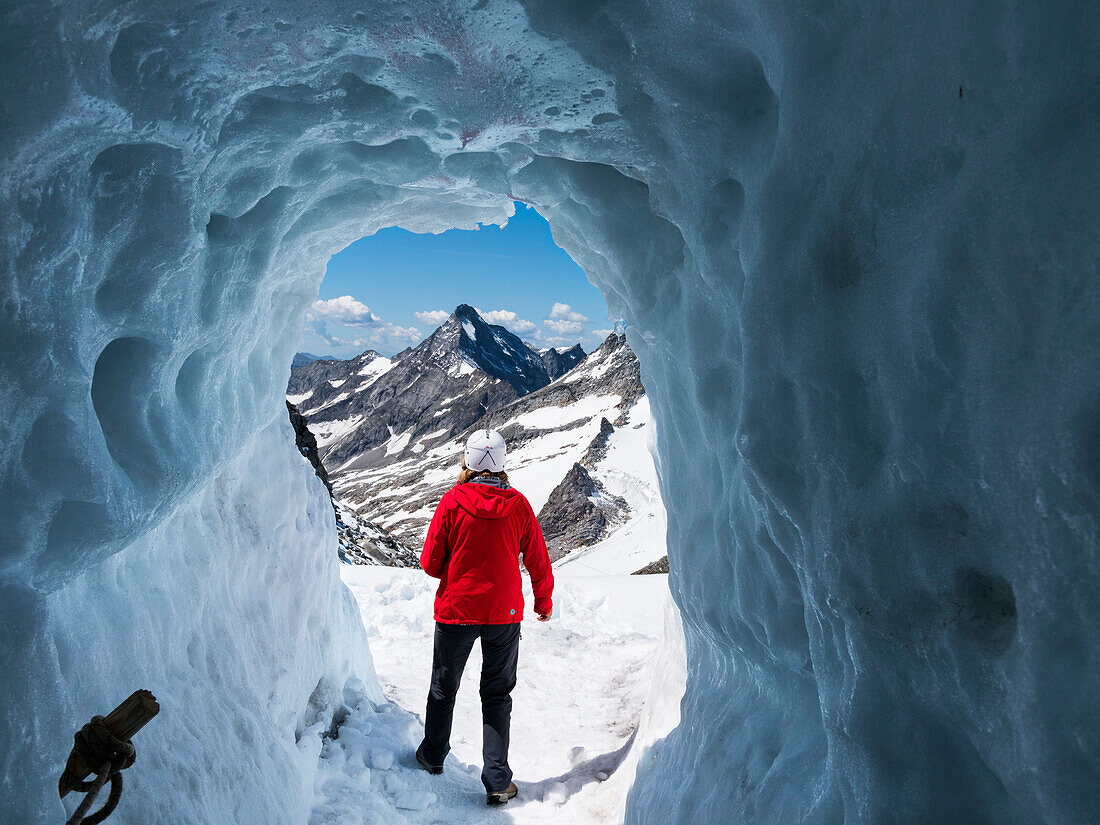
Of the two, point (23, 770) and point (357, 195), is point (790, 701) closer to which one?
point (23, 770)

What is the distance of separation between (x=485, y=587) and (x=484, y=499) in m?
0.55

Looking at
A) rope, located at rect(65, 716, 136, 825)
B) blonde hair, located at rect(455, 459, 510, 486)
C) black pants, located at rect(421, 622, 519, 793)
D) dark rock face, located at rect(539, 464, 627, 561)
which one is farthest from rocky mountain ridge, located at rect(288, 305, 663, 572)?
rope, located at rect(65, 716, 136, 825)

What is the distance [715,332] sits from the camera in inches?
113

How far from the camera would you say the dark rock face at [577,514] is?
30.6m

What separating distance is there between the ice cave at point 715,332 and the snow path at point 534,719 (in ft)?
1.62

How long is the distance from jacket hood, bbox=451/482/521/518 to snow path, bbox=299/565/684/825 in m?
1.69

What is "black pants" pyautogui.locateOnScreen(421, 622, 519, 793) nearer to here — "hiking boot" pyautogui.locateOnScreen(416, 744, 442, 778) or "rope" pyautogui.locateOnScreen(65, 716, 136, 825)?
"hiking boot" pyautogui.locateOnScreen(416, 744, 442, 778)

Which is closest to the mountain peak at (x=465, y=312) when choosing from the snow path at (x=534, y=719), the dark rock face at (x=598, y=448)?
the dark rock face at (x=598, y=448)

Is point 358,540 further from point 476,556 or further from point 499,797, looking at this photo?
point 476,556

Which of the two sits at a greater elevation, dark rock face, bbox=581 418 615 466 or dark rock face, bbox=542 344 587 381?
dark rock face, bbox=542 344 587 381

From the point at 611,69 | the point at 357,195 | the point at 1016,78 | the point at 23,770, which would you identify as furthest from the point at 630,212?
the point at 23,770

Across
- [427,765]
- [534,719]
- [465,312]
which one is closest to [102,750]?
[427,765]

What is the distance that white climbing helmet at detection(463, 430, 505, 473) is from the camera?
3951mm

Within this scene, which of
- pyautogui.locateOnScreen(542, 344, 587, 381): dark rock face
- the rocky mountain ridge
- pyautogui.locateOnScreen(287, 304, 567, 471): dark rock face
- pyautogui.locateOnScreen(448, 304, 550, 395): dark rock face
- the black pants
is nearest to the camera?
the black pants
